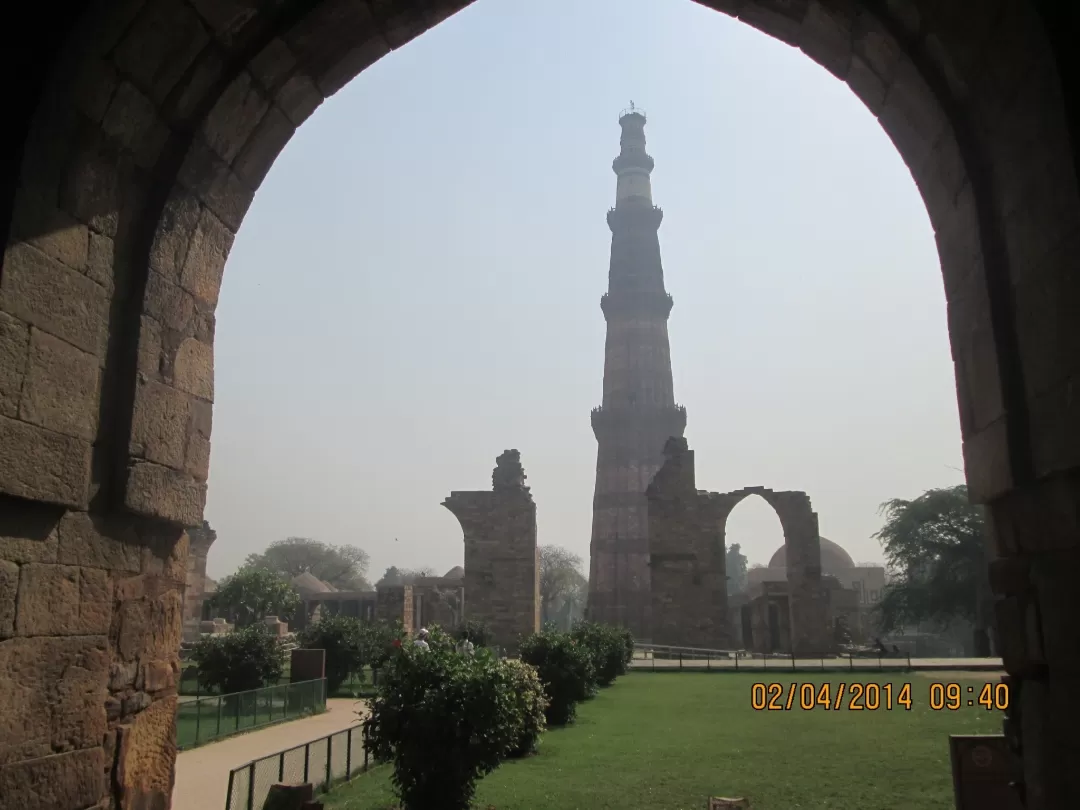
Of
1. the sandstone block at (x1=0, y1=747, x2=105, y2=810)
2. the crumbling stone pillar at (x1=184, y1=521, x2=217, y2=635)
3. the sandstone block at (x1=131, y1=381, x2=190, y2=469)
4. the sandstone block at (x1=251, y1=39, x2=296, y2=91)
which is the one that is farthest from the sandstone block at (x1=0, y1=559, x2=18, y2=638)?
the crumbling stone pillar at (x1=184, y1=521, x2=217, y2=635)

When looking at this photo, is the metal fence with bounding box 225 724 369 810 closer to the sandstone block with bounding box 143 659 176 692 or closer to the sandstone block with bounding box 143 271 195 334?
the sandstone block with bounding box 143 659 176 692

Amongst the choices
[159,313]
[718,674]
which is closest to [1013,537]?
[159,313]

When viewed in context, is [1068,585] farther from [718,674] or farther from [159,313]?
[718,674]

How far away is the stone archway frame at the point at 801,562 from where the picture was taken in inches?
973

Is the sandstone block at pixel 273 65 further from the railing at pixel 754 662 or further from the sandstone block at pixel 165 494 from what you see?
the railing at pixel 754 662

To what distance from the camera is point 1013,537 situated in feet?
9.09

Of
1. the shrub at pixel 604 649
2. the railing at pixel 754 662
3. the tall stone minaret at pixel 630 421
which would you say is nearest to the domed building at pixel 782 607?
the railing at pixel 754 662

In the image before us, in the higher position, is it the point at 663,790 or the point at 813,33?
the point at 813,33

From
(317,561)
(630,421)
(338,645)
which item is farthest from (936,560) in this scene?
(317,561)

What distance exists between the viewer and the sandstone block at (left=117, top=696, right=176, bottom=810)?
121 inches

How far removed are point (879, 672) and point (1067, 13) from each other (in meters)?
16.3

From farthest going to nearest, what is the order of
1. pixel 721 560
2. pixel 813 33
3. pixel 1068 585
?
1. pixel 721 560
2. pixel 813 33
3. pixel 1068 585

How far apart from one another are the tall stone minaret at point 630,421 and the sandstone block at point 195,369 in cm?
3347

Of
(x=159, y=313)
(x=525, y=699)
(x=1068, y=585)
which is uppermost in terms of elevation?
(x=159, y=313)
